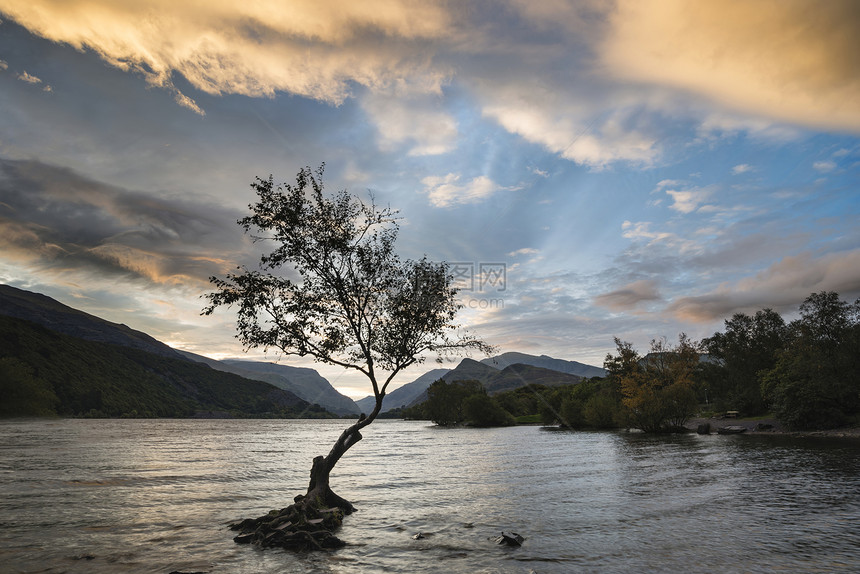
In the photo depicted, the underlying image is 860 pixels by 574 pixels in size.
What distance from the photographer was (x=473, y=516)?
26484mm

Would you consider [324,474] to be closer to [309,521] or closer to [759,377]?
[309,521]

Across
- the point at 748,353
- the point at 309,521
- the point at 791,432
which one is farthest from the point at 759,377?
the point at 309,521

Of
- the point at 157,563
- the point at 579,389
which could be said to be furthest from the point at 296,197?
the point at 579,389

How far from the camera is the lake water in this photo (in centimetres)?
1748

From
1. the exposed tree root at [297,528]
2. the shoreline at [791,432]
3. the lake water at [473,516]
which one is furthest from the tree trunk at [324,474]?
the shoreline at [791,432]

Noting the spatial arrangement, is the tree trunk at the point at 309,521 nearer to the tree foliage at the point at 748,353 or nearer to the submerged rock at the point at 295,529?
the submerged rock at the point at 295,529

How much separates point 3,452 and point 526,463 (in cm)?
7412

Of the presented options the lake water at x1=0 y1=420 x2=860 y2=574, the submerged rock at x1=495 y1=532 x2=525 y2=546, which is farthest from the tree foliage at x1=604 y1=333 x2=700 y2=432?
the submerged rock at x1=495 y1=532 x2=525 y2=546

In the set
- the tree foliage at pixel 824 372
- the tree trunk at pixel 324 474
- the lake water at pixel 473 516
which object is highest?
the tree foliage at pixel 824 372

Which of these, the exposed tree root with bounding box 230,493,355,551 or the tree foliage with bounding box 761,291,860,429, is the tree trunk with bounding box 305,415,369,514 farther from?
the tree foliage with bounding box 761,291,860,429

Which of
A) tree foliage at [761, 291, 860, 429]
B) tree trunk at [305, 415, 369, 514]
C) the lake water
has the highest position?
tree foliage at [761, 291, 860, 429]

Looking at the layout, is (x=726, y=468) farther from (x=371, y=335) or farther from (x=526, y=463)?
(x=371, y=335)

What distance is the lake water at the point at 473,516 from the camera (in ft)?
57.4

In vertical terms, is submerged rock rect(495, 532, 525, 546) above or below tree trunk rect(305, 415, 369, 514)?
below
